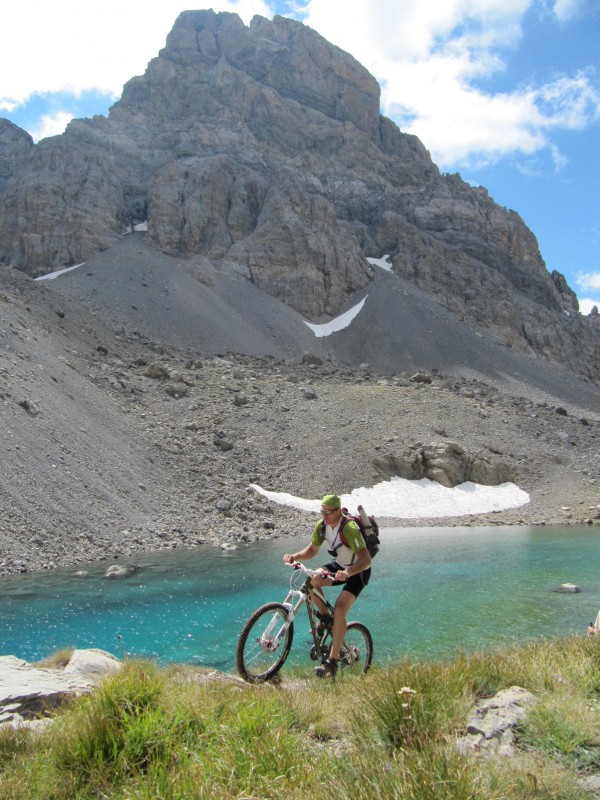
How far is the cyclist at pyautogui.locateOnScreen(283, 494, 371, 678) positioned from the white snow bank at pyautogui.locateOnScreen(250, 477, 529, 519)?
87.4 feet

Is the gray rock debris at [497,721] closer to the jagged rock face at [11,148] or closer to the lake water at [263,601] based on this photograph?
the lake water at [263,601]

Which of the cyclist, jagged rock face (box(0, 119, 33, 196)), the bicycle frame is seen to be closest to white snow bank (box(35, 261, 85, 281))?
jagged rock face (box(0, 119, 33, 196))

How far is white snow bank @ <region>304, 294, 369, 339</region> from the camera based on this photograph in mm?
80312

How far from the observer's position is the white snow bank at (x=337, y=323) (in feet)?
263

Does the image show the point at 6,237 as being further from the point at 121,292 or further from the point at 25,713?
the point at 25,713

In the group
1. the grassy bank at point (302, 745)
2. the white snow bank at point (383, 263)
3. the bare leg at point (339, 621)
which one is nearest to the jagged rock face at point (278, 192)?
the white snow bank at point (383, 263)

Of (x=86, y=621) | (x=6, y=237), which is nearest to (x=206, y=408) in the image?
(x=86, y=621)

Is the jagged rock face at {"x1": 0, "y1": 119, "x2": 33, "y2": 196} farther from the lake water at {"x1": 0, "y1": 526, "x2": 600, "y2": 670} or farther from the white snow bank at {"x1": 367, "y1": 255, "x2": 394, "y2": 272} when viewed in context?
the lake water at {"x1": 0, "y1": 526, "x2": 600, "y2": 670}

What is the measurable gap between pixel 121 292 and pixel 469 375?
41531mm

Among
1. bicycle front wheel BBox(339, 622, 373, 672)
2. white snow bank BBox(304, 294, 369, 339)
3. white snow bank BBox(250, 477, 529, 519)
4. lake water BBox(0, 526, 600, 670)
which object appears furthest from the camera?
white snow bank BBox(304, 294, 369, 339)

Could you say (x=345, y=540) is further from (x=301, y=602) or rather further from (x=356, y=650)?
(x=356, y=650)

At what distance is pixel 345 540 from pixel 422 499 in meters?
31.9

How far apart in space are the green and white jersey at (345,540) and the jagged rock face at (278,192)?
76.5 m

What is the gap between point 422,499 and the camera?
38.6 metres
